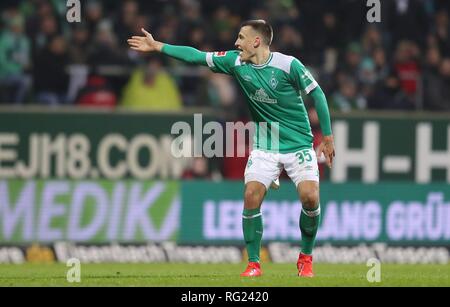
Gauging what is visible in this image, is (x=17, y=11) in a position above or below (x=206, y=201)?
above

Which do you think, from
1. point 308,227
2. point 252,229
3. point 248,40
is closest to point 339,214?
point 308,227

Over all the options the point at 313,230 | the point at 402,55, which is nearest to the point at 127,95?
the point at 402,55

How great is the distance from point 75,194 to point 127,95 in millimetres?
1992

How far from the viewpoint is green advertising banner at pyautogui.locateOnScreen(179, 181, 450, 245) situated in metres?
19.3

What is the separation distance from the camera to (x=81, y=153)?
1930cm

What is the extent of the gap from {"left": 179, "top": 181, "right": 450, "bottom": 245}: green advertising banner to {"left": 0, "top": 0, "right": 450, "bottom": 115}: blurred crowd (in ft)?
4.39

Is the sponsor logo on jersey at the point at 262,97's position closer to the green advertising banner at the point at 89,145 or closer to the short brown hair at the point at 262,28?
the short brown hair at the point at 262,28

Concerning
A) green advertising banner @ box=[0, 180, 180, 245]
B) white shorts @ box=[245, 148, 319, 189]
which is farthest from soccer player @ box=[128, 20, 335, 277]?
green advertising banner @ box=[0, 180, 180, 245]

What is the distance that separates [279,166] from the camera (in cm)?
1288

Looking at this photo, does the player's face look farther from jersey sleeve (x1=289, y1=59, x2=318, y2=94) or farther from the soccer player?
jersey sleeve (x1=289, y1=59, x2=318, y2=94)

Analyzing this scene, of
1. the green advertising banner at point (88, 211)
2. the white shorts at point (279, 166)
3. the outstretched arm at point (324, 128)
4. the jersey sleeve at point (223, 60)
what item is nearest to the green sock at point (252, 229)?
the white shorts at point (279, 166)
